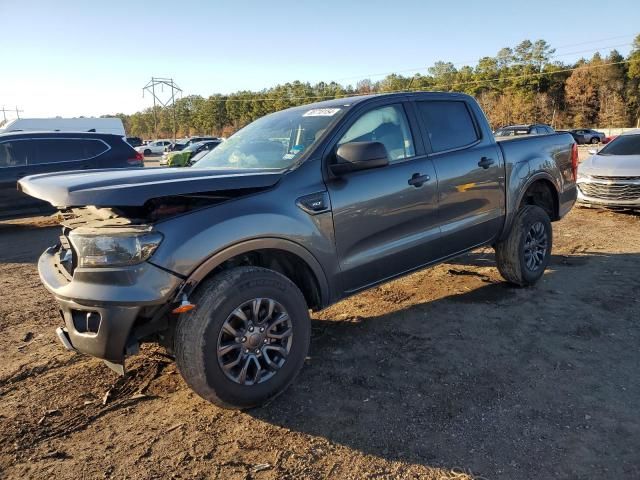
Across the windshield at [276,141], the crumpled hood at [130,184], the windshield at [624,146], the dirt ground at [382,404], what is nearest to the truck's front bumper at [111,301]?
the crumpled hood at [130,184]

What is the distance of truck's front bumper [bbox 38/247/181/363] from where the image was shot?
252 centimetres

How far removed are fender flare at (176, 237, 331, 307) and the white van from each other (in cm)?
1890

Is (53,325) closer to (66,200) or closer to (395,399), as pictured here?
(66,200)

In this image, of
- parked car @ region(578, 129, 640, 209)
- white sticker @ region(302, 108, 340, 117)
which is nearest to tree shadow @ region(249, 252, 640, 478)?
white sticker @ region(302, 108, 340, 117)

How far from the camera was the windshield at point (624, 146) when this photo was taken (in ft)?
30.9

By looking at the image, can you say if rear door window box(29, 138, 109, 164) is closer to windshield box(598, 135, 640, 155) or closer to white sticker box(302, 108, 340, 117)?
white sticker box(302, 108, 340, 117)

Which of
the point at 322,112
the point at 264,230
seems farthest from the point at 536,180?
the point at 264,230

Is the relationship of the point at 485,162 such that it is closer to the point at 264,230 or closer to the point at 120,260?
the point at 264,230

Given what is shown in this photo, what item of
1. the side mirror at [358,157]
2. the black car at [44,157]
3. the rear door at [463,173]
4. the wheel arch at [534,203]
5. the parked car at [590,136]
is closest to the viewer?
the side mirror at [358,157]

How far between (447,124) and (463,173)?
499 millimetres

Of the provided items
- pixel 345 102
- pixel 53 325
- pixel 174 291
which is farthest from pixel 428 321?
pixel 53 325

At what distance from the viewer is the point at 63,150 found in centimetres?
988

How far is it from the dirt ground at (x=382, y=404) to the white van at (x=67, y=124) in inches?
695

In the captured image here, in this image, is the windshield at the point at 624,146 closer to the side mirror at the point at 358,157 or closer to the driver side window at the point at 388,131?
the driver side window at the point at 388,131
